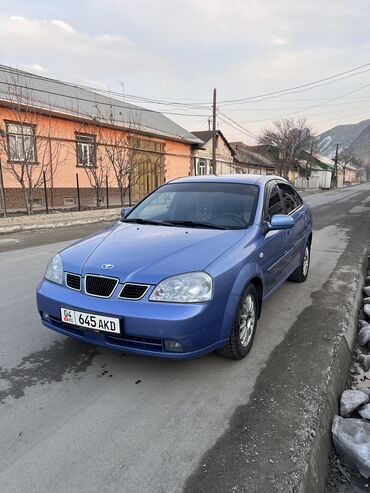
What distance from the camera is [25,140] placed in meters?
13.8

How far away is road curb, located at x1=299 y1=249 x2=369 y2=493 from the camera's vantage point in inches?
84.9

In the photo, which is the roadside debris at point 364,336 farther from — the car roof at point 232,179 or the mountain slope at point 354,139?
the mountain slope at point 354,139

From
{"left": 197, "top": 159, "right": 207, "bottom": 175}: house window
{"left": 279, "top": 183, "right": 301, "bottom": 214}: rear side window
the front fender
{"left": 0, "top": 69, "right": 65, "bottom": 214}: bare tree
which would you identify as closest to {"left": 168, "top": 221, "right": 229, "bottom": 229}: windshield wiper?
the front fender

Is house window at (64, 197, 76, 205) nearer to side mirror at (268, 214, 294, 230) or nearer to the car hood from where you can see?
the car hood

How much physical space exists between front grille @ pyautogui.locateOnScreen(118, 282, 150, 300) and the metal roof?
1289cm

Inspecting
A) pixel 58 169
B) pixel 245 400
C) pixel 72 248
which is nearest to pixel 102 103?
pixel 58 169

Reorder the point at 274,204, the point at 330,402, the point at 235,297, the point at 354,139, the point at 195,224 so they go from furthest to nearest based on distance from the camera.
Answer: the point at 354,139 < the point at 274,204 < the point at 195,224 < the point at 235,297 < the point at 330,402

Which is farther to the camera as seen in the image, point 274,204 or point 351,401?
point 274,204

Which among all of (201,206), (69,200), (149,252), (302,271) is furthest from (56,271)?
(69,200)

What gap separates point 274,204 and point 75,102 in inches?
699

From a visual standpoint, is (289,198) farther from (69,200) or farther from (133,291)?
(69,200)

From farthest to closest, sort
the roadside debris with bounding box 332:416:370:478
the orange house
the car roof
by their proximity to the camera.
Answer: the orange house < the car roof < the roadside debris with bounding box 332:416:370:478

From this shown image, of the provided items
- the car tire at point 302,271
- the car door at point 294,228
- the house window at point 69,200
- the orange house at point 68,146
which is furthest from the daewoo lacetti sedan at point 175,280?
the house window at point 69,200

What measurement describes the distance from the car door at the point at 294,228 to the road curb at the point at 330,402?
0.86 m
